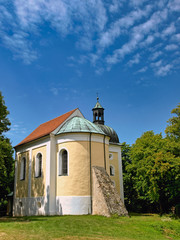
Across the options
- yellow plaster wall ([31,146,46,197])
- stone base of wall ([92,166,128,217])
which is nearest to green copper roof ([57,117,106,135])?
yellow plaster wall ([31,146,46,197])

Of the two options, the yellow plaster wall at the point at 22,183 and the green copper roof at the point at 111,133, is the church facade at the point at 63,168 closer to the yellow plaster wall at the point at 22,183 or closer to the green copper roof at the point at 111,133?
the yellow plaster wall at the point at 22,183

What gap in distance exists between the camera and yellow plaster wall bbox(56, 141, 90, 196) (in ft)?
64.7

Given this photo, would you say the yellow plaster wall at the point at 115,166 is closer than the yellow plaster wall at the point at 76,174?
No

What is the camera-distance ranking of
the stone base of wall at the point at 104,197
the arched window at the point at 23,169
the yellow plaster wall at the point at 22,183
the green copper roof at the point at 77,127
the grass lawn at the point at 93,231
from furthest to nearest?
1. the arched window at the point at 23,169
2. the yellow plaster wall at the point at 22,183
3. the green copper roof at the point at 77,127
4. the stone base of wall at the point at 104,197
5. the grass lawn at the point at 93,231

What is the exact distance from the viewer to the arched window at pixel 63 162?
2123 cm

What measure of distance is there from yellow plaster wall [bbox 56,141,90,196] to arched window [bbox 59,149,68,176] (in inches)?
25.9

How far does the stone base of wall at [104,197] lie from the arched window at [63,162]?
8.97 ft

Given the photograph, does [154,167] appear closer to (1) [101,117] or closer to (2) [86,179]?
(2) [86,179]

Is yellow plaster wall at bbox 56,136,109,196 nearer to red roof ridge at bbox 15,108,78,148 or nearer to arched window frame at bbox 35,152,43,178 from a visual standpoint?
red roof ridge at bbox 15,108,78,148

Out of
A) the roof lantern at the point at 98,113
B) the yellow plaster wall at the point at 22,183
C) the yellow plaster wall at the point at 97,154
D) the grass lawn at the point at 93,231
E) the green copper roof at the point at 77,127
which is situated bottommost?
the grass lawn at the point at 93,231

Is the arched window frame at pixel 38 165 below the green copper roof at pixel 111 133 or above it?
below

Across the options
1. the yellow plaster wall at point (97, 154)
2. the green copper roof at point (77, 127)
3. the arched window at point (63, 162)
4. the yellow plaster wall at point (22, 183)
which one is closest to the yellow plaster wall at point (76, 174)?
the yellow plaster wall at point (97, 154)

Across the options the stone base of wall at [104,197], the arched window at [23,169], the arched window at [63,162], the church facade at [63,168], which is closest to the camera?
the stone base of wall at [104,197]

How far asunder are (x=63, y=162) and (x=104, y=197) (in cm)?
539
